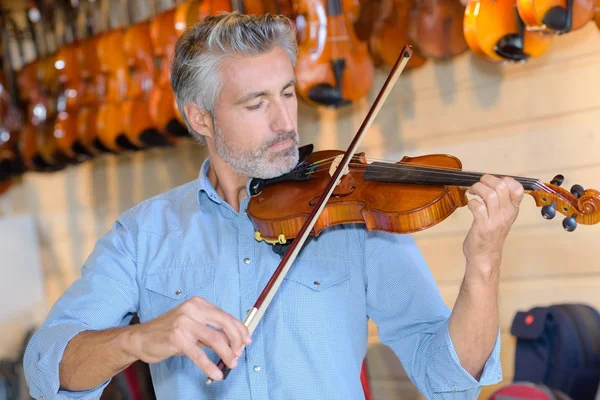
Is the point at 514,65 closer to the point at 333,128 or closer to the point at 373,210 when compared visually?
the point at 333,128

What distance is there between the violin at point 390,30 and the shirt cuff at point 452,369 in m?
1.03

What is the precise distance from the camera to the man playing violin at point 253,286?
4.50 ft

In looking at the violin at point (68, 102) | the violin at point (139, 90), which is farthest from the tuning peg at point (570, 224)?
the violin at point (68, 102)

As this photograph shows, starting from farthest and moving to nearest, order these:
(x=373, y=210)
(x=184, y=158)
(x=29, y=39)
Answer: (x=29, y=39), (x=184, y=158), (x=373, y=210)

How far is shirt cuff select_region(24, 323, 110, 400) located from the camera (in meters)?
1.40

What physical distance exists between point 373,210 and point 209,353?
40cm

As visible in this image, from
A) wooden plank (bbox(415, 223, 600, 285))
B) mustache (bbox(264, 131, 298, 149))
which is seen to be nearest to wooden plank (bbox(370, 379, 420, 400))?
wooden plank (bbox(415, 223, 600, 285))

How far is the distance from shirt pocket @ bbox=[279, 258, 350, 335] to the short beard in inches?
7.1

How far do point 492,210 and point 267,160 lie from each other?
0.48 meters

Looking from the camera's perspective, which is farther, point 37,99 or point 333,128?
point 37,99

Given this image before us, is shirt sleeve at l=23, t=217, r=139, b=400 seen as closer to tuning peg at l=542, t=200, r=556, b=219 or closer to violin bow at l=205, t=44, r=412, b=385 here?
violin bow at l=205, t=44, r=412, b=385

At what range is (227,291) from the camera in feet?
4.92

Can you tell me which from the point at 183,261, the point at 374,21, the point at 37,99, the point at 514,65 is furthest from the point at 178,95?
the point at 37,99

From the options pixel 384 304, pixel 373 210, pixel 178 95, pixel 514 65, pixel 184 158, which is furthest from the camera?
pixel 184 158
